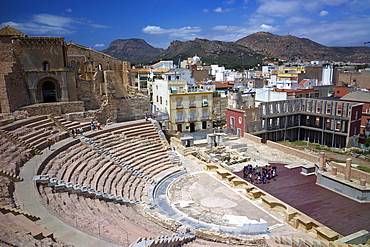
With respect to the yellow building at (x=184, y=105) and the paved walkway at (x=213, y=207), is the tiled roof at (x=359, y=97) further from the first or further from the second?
the paved walkway at (x=213, y=207)

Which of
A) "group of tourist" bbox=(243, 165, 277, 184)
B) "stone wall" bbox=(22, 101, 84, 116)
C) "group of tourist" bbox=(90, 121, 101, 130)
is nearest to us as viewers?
"group of tourist" bbox=(243, 165, 277, 184)

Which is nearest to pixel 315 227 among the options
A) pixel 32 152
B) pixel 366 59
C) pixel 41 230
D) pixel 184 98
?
pixel 41 230

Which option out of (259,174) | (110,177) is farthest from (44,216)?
(259,174)

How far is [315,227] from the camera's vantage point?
1501cm

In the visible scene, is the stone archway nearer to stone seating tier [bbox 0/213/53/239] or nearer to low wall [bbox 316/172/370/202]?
stone seating tier [bbox 0/213/53/239]

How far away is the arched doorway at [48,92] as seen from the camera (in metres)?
27.7

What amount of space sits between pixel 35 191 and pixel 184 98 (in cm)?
2694

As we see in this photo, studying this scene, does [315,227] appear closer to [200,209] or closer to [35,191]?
[200,209]

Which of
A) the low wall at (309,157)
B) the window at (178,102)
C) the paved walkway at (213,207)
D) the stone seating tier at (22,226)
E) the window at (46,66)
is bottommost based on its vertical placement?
the paved walkway at (213,207)

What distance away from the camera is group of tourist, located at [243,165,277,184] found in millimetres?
21500

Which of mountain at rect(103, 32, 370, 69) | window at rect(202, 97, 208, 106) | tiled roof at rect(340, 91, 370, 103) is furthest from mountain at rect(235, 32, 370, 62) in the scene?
window at rect(202, 97, 208, 106)

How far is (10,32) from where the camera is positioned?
2616 cm

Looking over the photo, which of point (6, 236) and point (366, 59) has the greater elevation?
point (366, 59)

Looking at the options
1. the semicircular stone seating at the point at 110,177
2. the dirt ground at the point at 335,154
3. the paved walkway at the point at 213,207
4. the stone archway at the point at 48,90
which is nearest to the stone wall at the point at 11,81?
the stone archway at the point at 48,90
